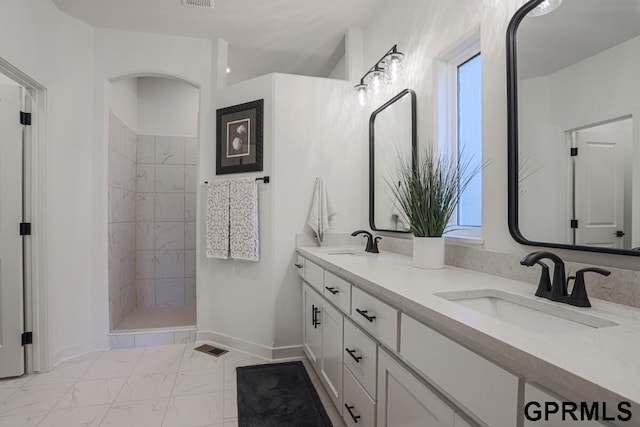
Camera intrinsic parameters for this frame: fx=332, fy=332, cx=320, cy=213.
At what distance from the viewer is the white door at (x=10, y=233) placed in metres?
2.17

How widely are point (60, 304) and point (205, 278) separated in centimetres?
102

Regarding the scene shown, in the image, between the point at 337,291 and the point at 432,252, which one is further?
the point at 337,291

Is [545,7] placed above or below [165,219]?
above

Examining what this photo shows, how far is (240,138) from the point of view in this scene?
2.65m

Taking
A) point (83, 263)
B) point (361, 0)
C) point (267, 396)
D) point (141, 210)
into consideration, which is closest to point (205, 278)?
point (83, 263)

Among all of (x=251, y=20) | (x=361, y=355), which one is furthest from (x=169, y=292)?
(x=361, y=355)

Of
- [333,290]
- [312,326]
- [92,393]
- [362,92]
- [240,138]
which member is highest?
[362,92]

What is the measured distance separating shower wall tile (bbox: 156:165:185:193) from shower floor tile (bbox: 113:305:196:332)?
131cm

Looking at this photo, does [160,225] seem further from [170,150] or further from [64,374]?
[64,374]

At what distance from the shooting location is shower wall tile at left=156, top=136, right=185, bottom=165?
374 centimetres

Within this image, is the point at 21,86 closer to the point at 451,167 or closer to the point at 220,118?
the point at 220,118

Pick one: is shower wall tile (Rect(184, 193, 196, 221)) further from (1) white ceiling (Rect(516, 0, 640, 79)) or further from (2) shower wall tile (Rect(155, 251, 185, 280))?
(1) white ceiling (Rect(516, 0, 640, 79))

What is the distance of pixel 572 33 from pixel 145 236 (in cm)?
391

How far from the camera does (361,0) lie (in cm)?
233
